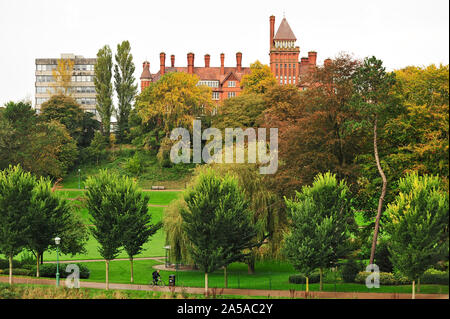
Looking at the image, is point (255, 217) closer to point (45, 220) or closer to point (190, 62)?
point (45, 220)

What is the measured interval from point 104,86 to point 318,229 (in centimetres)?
7133

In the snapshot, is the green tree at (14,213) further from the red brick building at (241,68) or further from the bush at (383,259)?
the red brick building at (241,68)

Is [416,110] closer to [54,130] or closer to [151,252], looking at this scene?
[151,252]

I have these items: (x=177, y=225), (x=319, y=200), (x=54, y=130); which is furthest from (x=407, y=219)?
(x=54, y=130)

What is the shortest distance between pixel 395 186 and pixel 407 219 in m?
9.59

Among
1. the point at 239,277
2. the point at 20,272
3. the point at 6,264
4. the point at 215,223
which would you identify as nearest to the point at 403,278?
the point at 239,277

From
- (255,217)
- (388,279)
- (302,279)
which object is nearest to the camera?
(388,279)

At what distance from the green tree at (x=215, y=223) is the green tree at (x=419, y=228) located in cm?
979

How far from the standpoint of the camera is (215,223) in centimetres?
3897

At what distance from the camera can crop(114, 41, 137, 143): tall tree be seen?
10512 centimetres

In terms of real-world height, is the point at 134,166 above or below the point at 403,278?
above

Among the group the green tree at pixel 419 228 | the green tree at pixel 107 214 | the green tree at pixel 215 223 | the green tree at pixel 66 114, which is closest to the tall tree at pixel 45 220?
the green tree at pixel 107 214

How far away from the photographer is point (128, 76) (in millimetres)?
106062
